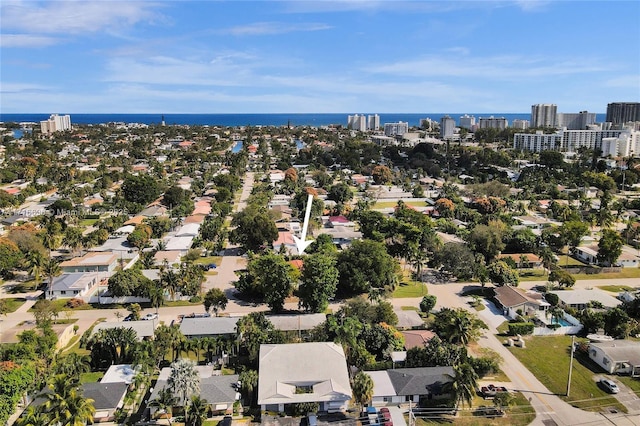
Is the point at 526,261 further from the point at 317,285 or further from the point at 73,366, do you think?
the point at 73,366

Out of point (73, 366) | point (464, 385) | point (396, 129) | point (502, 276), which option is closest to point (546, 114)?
point (396, 129)

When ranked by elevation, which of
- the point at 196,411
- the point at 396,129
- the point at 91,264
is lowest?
the point at 196,411

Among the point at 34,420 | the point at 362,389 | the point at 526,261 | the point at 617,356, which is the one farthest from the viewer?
the point at 526,261

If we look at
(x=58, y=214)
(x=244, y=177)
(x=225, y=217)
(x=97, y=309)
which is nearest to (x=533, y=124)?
(x=244, y=177)

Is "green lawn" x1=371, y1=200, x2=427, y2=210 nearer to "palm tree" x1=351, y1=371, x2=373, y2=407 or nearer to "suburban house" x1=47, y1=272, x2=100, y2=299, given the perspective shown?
"suburban house" x1=47, y1=272, x2=100, y2=299

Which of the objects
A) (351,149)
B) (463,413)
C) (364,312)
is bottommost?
(463,413)

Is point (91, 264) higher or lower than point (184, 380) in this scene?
lower

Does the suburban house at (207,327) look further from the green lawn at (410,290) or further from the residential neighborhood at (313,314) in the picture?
the green lawn at (410,290)

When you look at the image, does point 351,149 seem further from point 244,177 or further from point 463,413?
point 463,413
